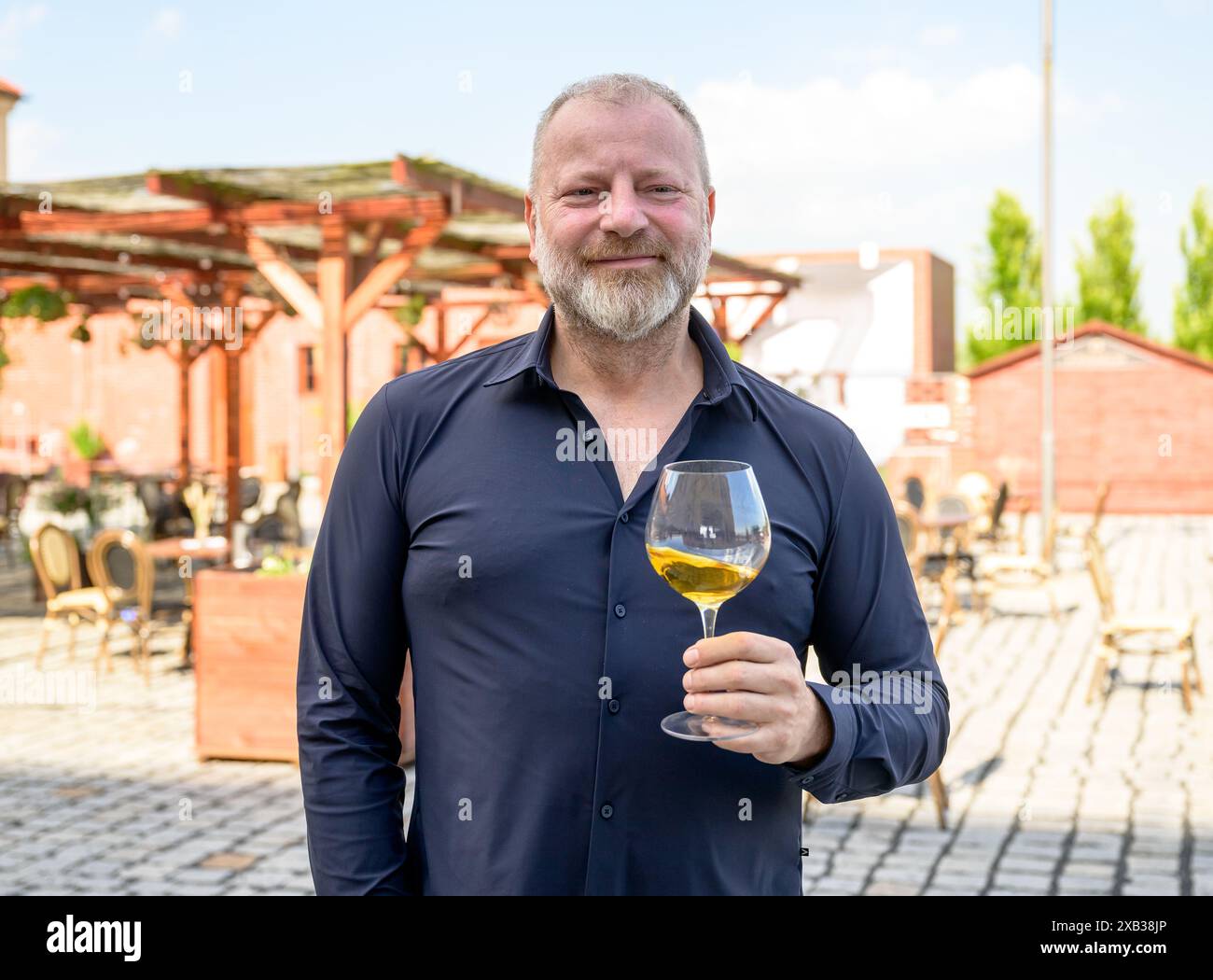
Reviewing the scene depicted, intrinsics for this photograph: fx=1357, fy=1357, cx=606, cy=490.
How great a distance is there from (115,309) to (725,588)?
55.6 ft

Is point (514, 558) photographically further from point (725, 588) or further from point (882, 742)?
point (882, 742)

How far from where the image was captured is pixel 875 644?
200 cm

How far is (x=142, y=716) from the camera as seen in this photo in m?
8.88

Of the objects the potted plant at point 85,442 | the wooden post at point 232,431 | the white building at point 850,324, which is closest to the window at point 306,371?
the potted plant at point 85,442

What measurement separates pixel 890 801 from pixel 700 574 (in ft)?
17.9

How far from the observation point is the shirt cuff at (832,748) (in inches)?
70.9

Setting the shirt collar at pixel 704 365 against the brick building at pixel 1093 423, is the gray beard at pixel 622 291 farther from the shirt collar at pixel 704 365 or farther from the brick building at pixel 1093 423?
the brick building at pixel 1093 423

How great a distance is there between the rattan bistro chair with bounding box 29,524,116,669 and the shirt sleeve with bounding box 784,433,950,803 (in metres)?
8.94

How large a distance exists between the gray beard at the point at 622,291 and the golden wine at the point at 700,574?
0.38 meters

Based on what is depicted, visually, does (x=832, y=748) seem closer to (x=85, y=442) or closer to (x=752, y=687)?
(x=752, y=687)

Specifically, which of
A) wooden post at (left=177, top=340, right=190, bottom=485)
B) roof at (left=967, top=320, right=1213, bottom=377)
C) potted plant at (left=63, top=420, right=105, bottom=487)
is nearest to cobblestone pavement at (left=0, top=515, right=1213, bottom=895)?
wooden post at (left=177, top=340, right=190, bottom=485)

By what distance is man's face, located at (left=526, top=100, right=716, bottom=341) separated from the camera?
1938 millimetres

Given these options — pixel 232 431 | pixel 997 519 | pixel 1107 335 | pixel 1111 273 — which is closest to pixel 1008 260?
pixel 1111 273
